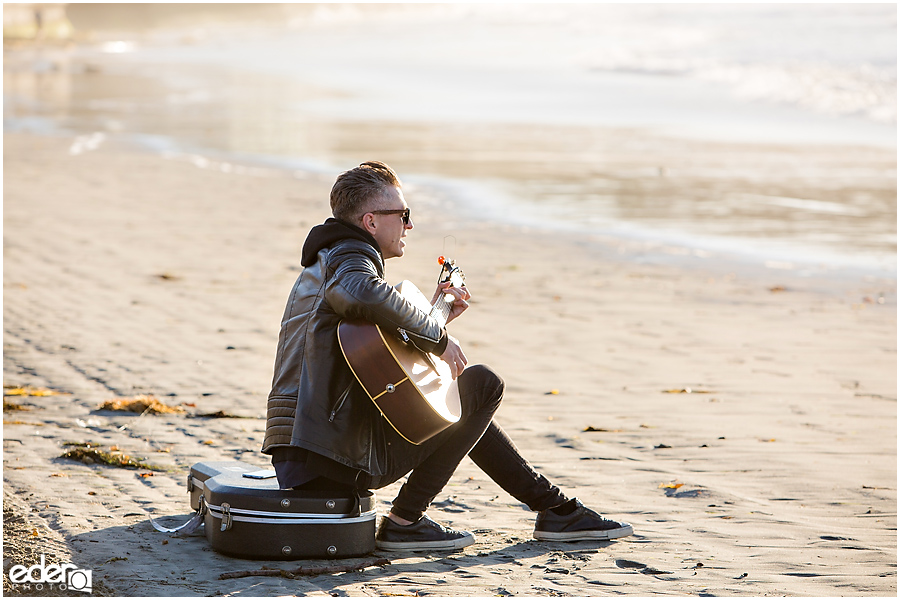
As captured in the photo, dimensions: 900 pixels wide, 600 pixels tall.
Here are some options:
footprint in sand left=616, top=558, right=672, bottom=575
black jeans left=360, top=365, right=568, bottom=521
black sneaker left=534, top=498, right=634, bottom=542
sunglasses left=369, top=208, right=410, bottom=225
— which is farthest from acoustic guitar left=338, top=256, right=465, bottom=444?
footprint in sand left=616, top=558, right=672, bottom=575

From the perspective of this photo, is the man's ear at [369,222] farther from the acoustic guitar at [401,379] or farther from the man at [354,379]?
the acoustic guitar at [401,379]

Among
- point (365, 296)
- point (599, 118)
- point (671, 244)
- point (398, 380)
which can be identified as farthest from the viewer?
point (599, 118)

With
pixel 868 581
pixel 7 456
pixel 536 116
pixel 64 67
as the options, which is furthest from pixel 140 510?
pixel 64 67

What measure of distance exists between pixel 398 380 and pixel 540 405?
280 centimetres

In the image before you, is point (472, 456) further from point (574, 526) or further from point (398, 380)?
point (398, 380)

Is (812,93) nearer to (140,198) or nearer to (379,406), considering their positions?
(140,198)

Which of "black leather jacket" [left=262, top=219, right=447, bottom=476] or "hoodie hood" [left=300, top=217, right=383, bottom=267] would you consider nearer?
"black leather jacket" [left=262, top=219, right=447, bottom=476]

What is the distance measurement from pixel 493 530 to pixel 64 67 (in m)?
59.6

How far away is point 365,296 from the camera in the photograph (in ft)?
11.8

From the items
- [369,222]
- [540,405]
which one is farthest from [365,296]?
[540,405]

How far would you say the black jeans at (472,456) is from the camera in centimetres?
395

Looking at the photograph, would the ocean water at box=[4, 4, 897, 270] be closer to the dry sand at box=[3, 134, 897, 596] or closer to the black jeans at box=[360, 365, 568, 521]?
the dry sand at box=[3, 134, 897, 596]

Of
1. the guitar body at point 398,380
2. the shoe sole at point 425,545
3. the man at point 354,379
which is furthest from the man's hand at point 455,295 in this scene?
the shoe sole at point 425,545

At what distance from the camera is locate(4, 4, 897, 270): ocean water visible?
A: 1484cm
